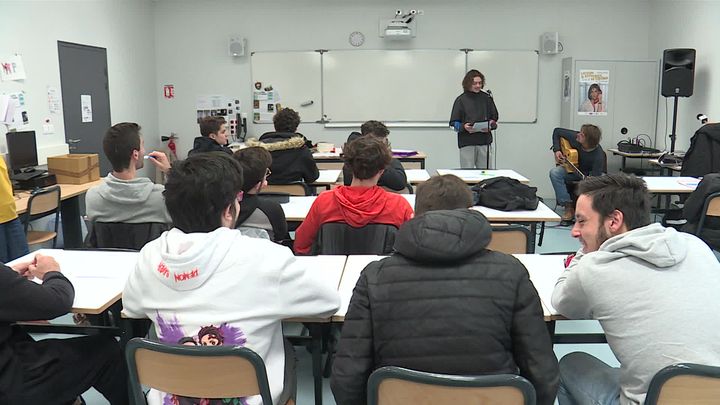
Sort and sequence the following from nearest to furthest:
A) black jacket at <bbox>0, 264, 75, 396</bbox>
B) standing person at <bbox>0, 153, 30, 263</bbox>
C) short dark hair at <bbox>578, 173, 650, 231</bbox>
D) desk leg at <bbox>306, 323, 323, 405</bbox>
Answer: black jacket at <bbox>0, 264, 75, 396</bbox> → short dark hair at <bbox>578, 173, 650, 231</bbox> → desk leg at <bbox>306, 323, 323, 405</bbox> → standing person at <bbox>0, 153, 30, 263</bbox>

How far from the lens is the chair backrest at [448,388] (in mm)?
1392

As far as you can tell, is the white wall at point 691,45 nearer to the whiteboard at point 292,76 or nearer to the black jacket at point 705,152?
the black jacket at point 705,152

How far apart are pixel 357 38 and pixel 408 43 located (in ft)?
2.23

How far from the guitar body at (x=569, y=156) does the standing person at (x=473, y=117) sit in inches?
31.0

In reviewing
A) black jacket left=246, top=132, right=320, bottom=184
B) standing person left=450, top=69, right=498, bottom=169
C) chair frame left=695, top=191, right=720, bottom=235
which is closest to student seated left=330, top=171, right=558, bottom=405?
chair frame left=695, top=191, right=720, bottom=235

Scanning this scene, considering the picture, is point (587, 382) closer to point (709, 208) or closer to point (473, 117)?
point (709, 208)

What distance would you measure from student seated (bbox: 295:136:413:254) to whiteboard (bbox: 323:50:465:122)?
5.25 metres

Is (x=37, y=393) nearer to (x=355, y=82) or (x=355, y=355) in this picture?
(x=355, y=355)

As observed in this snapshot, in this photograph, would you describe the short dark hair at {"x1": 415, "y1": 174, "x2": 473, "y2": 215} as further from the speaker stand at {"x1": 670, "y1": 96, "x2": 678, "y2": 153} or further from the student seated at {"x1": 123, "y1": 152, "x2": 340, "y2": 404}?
the speaker stand at {"x1": 670, "y1": 96, "x2": 678, "y2": 153}

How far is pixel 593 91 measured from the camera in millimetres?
7531

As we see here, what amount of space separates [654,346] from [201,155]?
4.59 ft

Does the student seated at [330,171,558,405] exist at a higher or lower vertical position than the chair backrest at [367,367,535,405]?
higher

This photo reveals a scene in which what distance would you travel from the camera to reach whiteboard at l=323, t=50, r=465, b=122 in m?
8.10

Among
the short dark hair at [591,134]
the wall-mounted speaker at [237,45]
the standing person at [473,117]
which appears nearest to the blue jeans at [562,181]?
the short dark hair at [591,134]
